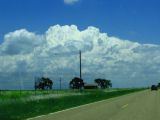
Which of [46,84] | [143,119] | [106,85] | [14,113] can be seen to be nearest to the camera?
[143,119]

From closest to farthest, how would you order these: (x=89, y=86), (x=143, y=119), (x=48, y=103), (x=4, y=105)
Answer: (x=143, y=119), (x=4, y=105), (x=48, y=103), (x=89, y=86)

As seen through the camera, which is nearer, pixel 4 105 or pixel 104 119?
pixel 104 119

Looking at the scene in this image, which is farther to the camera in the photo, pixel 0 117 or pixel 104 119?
pixel 0 117

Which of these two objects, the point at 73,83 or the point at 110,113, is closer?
the point at 110,113

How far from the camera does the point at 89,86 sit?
15750 centimetres

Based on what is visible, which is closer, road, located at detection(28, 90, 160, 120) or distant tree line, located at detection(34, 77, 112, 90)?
road, located at detection(28, 90, 160, 120)

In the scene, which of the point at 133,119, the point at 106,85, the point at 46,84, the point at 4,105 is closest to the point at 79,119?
the point at 133,119

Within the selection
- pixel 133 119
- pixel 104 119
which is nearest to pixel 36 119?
pixel 104 119

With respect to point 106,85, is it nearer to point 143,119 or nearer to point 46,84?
point 46,84

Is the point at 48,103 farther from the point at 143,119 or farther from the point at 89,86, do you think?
the point at 89,86

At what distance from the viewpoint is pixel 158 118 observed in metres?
19.9

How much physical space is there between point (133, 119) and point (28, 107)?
32.8ft

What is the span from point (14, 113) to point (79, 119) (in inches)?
221

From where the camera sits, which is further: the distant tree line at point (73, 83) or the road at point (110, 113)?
the distant tree line at point (73, 83)
